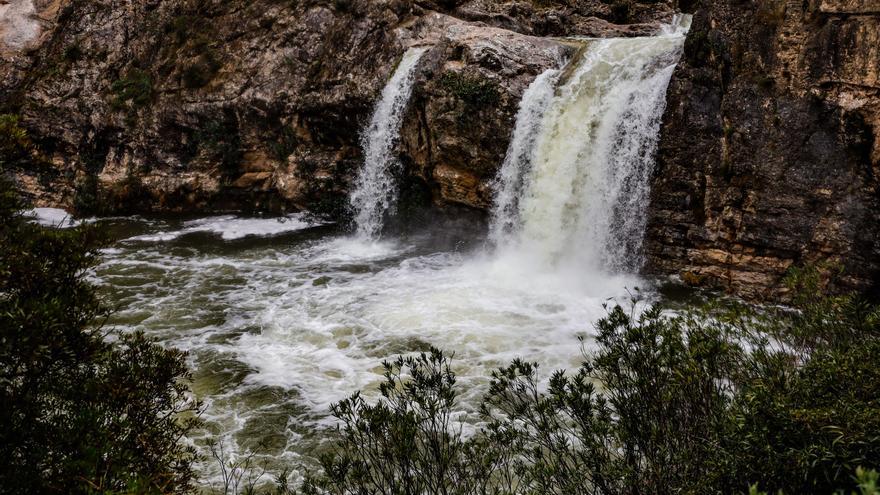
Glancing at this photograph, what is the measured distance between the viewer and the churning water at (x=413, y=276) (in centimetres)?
880

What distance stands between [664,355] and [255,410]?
6076 mm

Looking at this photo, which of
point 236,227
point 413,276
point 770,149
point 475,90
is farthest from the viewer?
point 236,227

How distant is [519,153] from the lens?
45.8ft

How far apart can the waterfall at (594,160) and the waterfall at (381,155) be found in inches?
164

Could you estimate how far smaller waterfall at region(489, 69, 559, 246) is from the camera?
1377cm

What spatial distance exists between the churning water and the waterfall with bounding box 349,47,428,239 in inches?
2.6

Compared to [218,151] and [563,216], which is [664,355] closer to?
[563,216]

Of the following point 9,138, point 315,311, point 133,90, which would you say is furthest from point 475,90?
point 133,90

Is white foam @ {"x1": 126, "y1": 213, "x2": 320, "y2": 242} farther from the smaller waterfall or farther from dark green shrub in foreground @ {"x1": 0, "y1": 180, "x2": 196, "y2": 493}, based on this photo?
dark green shrub in foreground @ {"x1": 0, "y1": 180, "x2": 196, "y2": 493}

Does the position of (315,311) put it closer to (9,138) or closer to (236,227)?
(9,138)

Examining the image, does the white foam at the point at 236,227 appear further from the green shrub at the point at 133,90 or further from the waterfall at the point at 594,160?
the waterfall at the point at 594,160

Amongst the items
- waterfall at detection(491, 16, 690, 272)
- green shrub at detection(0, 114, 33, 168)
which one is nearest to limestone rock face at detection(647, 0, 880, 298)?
waterfall at detection(491, 16, 690, 272)

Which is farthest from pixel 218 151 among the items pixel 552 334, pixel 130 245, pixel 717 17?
pixel 717 17

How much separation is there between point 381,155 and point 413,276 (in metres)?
5.17
